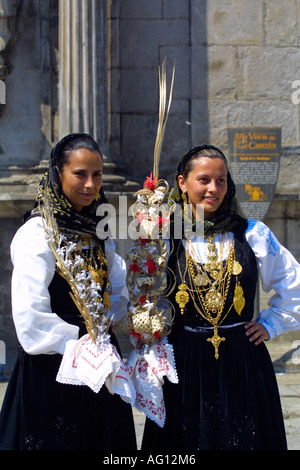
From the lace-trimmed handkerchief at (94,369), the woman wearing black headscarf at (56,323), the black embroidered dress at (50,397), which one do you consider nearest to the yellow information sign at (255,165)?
the woman wearing black headscarf at (56,323)

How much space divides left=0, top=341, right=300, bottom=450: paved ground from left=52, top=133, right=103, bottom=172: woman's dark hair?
2.07 metres

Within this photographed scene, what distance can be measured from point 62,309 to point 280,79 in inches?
168

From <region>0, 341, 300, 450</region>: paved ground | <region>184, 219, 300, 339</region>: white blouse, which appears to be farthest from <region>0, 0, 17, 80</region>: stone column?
<region>184, 219, 300, 339</region>: white blouse

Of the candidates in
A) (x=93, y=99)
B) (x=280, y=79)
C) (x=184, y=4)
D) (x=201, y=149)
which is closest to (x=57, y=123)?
(x=93, y=99)

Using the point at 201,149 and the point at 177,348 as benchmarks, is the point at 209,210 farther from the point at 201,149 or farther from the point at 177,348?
the point at 177,348

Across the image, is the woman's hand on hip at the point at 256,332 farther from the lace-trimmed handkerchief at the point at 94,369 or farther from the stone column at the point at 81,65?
the stone column at the point at 81,65

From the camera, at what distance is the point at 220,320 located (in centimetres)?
284

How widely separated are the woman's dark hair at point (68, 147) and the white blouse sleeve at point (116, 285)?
1.56ft

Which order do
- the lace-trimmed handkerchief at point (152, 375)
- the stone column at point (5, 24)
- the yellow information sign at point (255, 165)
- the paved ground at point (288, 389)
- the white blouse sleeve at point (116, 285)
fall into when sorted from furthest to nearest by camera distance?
the yellow information sign at point (255, 165), the stone column at point (5, 24), the paved ground at point (288, 389), the white blouse sleeve at point (116, 285), the lace-trimmed handkerchief at point (152, 375)

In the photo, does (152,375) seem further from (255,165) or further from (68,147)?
(255,165)

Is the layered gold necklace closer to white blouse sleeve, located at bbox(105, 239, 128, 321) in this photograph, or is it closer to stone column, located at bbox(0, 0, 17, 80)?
white blouse sleeve, located at bbox(105, 239, 128, 321)

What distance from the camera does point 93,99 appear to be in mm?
5688

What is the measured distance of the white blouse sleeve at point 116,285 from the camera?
3002mm

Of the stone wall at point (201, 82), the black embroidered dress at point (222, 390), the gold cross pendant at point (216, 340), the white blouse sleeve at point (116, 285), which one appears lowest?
the black embroidered dress at point (222, 390)
